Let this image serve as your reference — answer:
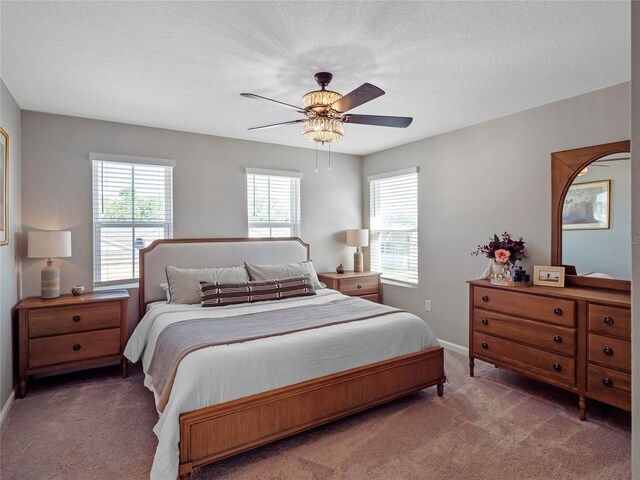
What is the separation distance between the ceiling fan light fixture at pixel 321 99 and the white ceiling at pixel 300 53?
0.21 meters

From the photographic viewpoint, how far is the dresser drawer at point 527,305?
273cm

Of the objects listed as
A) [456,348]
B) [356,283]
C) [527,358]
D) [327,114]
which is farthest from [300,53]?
[456,348]

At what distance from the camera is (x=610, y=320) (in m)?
2.47

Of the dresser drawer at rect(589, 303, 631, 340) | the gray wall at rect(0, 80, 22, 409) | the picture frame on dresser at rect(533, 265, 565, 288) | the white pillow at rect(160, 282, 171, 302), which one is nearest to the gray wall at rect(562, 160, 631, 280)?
the picture frame on dresser at rect(533, 265, 565, 288)

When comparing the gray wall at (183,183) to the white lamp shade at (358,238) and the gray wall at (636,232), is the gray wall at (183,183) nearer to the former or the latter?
the white lamp shade at (358,238)

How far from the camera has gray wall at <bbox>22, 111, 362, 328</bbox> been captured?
3430 millimetres

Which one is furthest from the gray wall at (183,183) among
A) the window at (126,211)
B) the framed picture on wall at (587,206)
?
the framed picture on wall at (587,206)

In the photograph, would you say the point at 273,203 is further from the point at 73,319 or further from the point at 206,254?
the point at 73,319

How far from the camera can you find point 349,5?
71.1 inches

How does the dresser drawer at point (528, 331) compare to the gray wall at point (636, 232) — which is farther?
the dresser drawer at point (528, 331)

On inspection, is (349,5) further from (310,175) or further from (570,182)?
(310,175)

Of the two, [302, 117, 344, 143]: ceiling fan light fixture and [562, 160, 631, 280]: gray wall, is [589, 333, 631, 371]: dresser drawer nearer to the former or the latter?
[562, 160, 631, 280]: gray wall

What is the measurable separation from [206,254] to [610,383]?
379 centimetres

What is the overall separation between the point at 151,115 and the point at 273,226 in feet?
6.26
